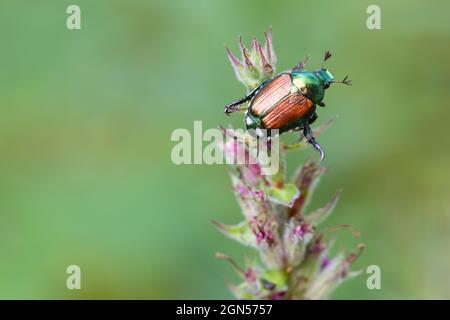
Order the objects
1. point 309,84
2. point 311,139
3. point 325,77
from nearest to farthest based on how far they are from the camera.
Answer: point 311,139, point 309,84, point 325,77

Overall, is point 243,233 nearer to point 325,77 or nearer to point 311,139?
point 311,139

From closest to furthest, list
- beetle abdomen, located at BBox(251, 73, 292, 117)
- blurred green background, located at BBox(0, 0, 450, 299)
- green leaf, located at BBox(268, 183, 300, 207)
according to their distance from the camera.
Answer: green leaf, located at BBox(268, 183, 300, 207) < beetle abdomen, located at BBox(251, 73, 292, 117) < blurred green background, located at BBox(0, 0, 450, 299)

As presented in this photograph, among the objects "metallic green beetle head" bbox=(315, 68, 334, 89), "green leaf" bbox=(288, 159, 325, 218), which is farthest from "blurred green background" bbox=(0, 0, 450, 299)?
"green leaf" bbox=(288, 159, 325, 218)

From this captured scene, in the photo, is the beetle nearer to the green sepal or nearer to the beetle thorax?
the beetle thorax

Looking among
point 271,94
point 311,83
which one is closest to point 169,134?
point 311,83

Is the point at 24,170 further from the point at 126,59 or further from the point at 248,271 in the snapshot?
the point at 248,271

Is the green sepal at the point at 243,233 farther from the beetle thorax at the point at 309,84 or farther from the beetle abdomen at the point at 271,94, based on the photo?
the beetle thorax at the point at 309,84

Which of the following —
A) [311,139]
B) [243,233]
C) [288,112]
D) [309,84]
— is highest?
[309,84]
